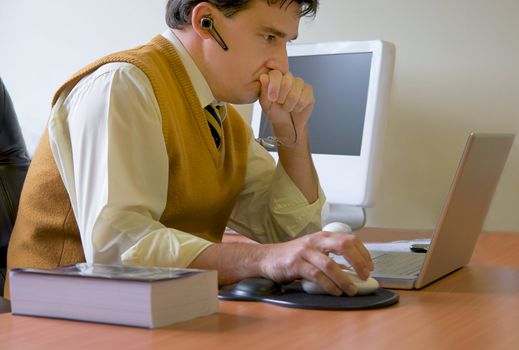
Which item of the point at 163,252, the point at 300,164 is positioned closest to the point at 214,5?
the point at 300,164

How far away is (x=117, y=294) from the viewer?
95 centimetres

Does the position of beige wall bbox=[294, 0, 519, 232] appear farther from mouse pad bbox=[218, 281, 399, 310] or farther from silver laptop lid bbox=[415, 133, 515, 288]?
mouse pad bbox=[218, 281, 399, 310]

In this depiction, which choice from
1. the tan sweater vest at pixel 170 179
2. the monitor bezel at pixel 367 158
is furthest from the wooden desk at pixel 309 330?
the monitor bezel at pixel 367 158

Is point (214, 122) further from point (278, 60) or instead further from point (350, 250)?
point (350, 250)

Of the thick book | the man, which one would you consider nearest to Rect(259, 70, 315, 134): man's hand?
the man

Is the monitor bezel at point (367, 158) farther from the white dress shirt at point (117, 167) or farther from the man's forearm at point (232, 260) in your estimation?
the man's forearm at point (232, 260)

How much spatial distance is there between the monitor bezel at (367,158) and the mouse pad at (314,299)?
869 mm

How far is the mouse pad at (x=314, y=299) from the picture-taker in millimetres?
1083

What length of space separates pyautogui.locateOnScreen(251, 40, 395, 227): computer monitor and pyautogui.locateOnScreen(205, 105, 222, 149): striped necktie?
1.69ft

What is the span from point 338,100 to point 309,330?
126cm

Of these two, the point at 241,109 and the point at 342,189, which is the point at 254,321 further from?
the point at 241,109

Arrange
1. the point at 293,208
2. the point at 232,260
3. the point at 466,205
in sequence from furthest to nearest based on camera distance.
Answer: the point at 293,208, the point at 466,205, the point at 232,260

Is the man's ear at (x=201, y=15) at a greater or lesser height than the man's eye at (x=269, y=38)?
greater

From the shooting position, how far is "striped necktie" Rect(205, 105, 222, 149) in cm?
161
